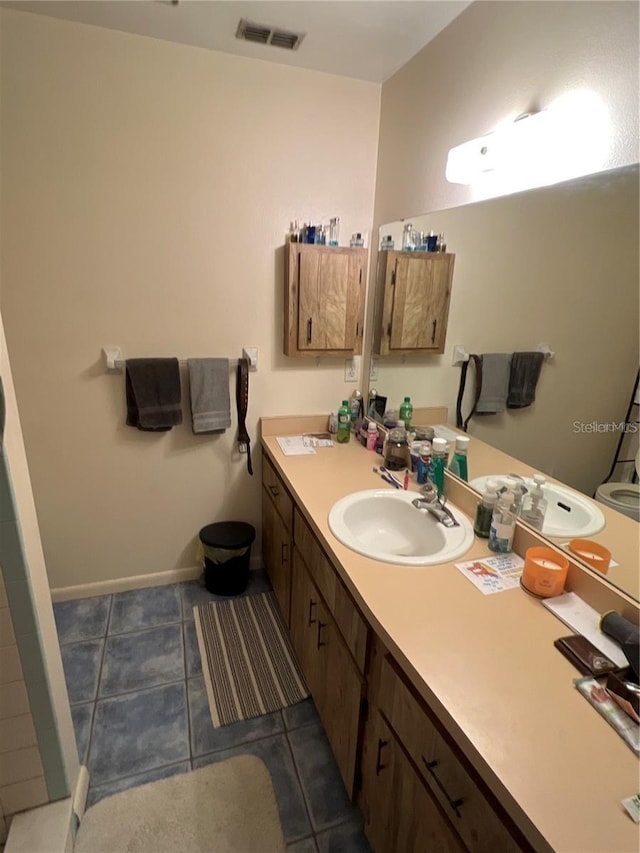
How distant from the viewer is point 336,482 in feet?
5.45

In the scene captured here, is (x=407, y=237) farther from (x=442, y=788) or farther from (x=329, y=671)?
(x=442, y=788)

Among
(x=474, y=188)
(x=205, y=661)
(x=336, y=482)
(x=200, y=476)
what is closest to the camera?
(x=474, y=188)

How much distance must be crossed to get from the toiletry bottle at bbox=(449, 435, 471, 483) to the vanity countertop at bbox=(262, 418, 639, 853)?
0.28m

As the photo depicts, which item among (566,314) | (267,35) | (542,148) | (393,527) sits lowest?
(393,527)

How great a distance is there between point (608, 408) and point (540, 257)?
461 millimetres

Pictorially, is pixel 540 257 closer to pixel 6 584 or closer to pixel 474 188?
pixel 474 188

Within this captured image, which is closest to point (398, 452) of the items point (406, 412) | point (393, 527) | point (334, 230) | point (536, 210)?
point (406, 412)

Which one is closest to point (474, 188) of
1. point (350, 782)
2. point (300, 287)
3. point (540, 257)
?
point (540, 257)

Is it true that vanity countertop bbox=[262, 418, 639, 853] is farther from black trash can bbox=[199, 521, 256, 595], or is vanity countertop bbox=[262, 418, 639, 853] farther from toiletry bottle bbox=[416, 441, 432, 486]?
black trash can bbox=[199, 521, 256, 595]

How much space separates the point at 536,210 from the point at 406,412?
93 centimetres

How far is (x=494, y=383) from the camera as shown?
1.39 meters

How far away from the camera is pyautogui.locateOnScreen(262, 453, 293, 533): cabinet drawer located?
1.74 metres

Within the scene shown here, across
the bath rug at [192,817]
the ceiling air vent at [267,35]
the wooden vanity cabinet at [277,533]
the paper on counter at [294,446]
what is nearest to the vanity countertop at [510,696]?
the wooden vanity cabinet at [277,533]

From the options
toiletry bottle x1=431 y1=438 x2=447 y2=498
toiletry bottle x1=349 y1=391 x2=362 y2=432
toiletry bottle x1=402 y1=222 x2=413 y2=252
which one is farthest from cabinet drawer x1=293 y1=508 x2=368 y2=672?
toiletry bottle x1=402 y1=222 x2=413 y2=252
